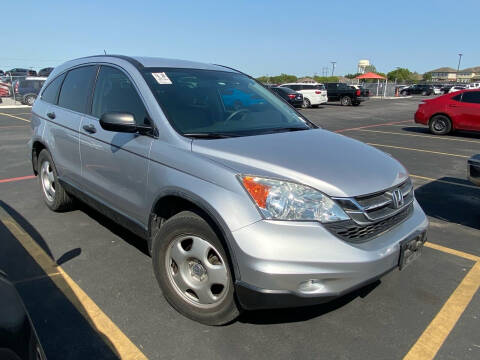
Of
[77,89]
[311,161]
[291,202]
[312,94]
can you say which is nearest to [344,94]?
[312,94]

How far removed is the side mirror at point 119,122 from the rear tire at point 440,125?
41.5ft

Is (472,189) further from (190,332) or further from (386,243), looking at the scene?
(190,332)

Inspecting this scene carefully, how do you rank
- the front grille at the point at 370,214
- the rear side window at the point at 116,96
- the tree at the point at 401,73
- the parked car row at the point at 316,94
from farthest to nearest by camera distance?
the tree at the point at 401,73, the parked car row at the point at 316,94, the rear side window at the point at 116,96, the front grille at the point at 370,214

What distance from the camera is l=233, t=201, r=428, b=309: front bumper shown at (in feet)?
7.06

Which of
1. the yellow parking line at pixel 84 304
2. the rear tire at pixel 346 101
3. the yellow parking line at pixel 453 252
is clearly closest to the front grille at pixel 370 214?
the yellow parking line at pixel 84 304

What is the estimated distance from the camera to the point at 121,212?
10.9 feet

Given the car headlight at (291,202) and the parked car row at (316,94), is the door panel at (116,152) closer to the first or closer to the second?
the car headlight at (291,202)

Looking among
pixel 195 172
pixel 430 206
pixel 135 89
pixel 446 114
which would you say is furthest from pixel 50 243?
pixel 446 114

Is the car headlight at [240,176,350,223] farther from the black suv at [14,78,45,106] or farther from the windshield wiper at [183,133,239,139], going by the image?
the black suv at [14,78,45,106]

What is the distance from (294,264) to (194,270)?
83 cm

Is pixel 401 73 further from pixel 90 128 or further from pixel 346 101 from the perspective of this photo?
pixel 90 128

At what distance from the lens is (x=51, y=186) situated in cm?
478

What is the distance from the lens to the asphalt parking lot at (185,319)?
8.05 feet

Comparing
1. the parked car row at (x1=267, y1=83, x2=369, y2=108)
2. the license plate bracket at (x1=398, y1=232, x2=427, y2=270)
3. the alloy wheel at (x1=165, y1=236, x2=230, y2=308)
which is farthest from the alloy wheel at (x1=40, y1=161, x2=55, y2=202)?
the parked car row at (x1=267, y1=83, x2=369, y2=108)
